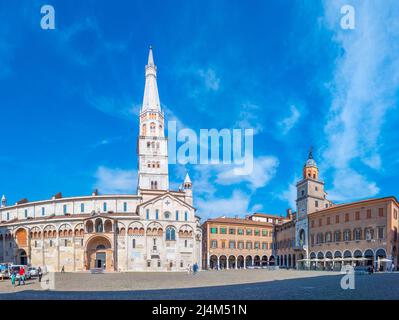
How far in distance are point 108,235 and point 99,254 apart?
372 cm

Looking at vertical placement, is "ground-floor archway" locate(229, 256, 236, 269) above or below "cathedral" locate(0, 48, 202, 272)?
below

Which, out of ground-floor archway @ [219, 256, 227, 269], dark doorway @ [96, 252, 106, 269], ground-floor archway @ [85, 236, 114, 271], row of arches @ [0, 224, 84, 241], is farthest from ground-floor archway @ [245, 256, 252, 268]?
row of arches @ [0, 224, 84, 241]

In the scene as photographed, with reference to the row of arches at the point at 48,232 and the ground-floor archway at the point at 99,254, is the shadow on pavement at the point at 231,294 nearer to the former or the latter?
the ground-floor archway at the point at 99,254

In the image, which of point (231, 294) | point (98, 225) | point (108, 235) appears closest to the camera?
point (231, 294)

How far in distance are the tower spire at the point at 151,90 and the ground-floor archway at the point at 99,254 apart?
105ft

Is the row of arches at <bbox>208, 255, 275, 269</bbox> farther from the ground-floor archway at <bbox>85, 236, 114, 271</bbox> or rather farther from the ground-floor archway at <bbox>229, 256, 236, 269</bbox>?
the ground-floor archway at <bbox>85, 236, 114, 271</bbox>

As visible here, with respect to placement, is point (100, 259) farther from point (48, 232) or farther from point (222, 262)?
point (222, 262)

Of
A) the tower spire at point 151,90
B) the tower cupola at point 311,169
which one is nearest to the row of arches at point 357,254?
the tower cupola at point 311,169

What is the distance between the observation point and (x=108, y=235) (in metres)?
52.2

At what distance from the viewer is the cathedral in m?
52.4

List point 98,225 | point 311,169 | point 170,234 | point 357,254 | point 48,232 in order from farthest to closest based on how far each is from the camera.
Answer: point 311,169, point 48,232, point 170,234, point 98,225, point 357,254

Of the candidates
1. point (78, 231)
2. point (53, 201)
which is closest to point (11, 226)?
point (53, 201)

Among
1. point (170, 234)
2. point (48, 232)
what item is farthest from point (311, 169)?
point (48, 232)
